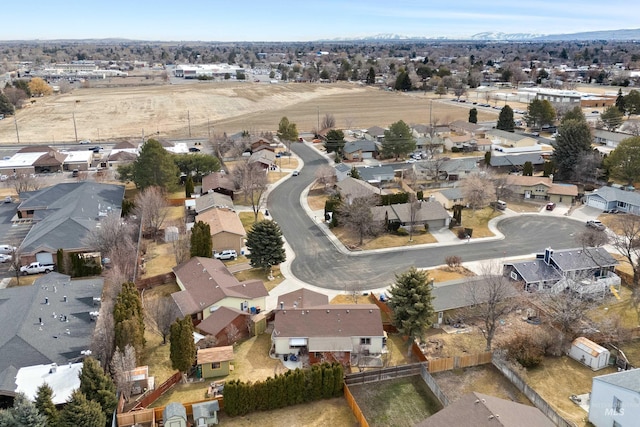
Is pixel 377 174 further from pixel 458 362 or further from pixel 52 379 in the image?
pixel 52 379

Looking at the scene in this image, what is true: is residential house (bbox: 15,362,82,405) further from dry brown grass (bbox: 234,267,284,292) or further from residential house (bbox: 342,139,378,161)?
residential house (bbox: 342,139,378,161)

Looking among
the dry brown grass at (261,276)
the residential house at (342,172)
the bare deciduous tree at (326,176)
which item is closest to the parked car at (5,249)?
the dry brown grass at (261,276)

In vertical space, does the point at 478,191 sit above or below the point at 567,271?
above

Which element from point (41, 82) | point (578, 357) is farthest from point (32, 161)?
point (41, 82)

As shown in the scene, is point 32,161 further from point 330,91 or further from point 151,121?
point 330,91

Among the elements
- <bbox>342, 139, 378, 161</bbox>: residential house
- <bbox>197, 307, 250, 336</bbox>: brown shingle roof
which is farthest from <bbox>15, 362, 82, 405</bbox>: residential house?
<bbox>342, 139, 378, 161</bbox>: residential house

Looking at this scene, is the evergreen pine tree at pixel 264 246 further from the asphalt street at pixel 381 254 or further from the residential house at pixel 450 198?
the residential house at pixel 450 198

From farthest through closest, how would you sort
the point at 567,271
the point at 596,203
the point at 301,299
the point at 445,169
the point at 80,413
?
the point at 445,169 → the point at 596,203 → the point at 567,271 → the point at 301,299 → the point at 80,413

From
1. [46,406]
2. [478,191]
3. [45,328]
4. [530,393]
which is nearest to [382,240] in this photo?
[478,191]
